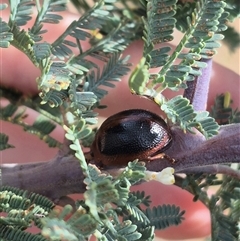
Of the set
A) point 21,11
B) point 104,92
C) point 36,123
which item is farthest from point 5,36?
point 36,123

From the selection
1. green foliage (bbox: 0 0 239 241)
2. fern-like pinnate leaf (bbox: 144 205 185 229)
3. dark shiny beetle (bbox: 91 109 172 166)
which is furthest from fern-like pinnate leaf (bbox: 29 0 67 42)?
fern-like pinnate leaf (bbox: 144 205 185 229)

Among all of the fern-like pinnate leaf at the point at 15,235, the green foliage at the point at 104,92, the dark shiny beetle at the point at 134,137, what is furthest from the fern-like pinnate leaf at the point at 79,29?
the fern-like pinnate leaf at the point at 15,235

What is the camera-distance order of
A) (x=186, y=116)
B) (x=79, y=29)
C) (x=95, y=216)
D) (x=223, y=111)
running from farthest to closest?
(x=223, y=111) < (x=79, y=29) < (x=186, y=116) < (x=95, y=216)

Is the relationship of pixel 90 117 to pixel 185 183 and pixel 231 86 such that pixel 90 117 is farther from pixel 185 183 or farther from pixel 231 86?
pixel 231 86

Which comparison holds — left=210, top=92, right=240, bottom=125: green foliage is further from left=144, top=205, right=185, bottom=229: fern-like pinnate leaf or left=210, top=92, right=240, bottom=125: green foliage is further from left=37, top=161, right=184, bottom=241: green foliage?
left=37, top=161, right=184, bottom=241: green foliage

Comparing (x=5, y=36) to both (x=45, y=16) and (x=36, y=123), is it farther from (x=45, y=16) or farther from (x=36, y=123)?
(x=36, y=123)

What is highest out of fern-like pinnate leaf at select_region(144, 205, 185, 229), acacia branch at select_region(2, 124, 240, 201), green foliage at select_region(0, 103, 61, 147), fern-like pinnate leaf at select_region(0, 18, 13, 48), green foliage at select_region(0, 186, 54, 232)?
green foliage at select_region(0, 103, 61, 147)

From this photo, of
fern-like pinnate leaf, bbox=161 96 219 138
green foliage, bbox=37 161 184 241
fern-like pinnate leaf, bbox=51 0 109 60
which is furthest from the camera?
fern-like pinnate leaf, bbox=51 0 109 60

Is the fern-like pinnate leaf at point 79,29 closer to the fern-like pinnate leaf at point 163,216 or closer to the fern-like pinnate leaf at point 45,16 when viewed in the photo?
the fern-like pinnate leaf at point 45,16

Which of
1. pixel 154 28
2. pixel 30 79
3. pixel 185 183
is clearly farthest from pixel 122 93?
pixel 154 28
